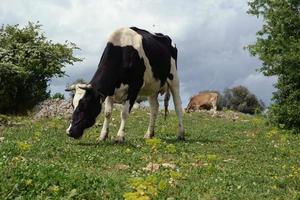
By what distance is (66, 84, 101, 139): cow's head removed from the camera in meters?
16.8

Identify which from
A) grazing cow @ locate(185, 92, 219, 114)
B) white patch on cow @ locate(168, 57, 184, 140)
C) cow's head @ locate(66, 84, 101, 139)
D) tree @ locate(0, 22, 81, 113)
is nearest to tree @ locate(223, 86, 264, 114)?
grazing cow @ locate(185, 92, 219, 114)

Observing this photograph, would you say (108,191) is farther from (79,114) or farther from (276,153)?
(276,153)

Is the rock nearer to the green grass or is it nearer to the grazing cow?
the green grass

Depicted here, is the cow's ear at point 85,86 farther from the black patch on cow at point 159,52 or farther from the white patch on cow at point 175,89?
the white patch on cow at point 175,89

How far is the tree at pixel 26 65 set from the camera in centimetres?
3253

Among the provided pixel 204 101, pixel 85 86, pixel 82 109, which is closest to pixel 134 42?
pixel 85 86

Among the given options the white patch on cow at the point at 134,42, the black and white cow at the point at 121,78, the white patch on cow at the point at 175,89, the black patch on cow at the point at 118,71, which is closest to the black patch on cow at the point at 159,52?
the black and white cow at the point at 121,78

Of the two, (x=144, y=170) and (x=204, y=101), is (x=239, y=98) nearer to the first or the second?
(x=204, y=101)

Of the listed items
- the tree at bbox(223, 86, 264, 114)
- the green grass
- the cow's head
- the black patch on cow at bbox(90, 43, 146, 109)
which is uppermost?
the tree at bbox(223, 86, 264, 114)

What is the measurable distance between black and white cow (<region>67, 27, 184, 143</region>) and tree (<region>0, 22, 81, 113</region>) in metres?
14.2

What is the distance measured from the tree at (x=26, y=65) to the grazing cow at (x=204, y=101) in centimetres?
1187

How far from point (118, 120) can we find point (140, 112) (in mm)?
5892

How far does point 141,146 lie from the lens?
16.4 m

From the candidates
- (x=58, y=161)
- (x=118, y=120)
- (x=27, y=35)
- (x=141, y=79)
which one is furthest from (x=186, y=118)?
(x=58, y=161)
